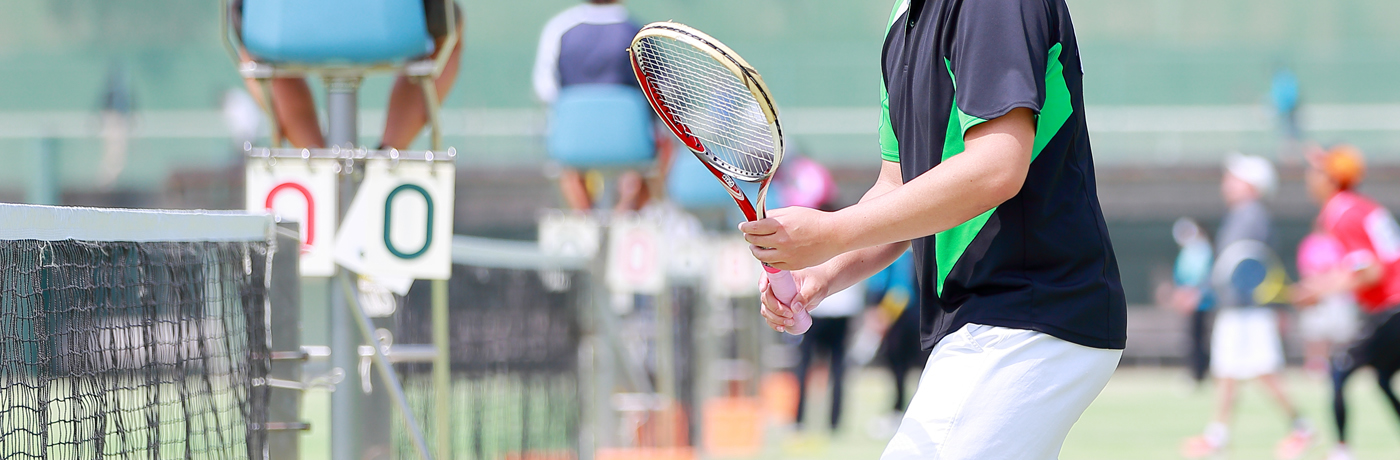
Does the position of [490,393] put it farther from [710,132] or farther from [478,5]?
[478,5]

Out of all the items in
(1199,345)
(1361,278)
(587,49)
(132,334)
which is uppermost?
(587,49)

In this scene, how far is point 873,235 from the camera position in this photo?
196 centimetres

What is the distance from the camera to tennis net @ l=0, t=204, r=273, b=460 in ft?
6.51

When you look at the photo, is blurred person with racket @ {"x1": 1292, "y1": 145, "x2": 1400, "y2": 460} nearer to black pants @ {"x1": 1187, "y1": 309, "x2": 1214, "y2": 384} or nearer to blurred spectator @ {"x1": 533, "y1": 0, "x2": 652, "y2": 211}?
blurred spectator @ {"x1": 533, "y1": 0, "x2": 652, "y2": 211}

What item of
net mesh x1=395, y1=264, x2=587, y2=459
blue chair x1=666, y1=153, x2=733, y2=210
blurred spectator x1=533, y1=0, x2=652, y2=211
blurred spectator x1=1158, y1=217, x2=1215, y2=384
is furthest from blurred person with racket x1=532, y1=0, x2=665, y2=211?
blurred spectator x1=1158, y1=217, x2=1215, y2=384

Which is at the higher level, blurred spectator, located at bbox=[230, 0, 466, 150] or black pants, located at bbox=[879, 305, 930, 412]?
blurred spectator, located at bbox=[230, 0, 466, 150]

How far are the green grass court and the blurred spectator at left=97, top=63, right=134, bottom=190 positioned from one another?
242 centimetres

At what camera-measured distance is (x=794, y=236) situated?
6.36 feet

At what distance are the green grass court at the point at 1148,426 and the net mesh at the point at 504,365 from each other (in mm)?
1348

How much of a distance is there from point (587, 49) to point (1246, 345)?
4.15m

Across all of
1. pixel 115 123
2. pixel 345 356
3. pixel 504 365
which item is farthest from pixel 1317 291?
pixel 115 123

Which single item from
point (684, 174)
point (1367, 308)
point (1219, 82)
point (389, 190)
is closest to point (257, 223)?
point (389, 190)

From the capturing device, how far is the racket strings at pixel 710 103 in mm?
2281

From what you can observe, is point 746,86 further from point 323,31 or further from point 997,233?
point 323,31
